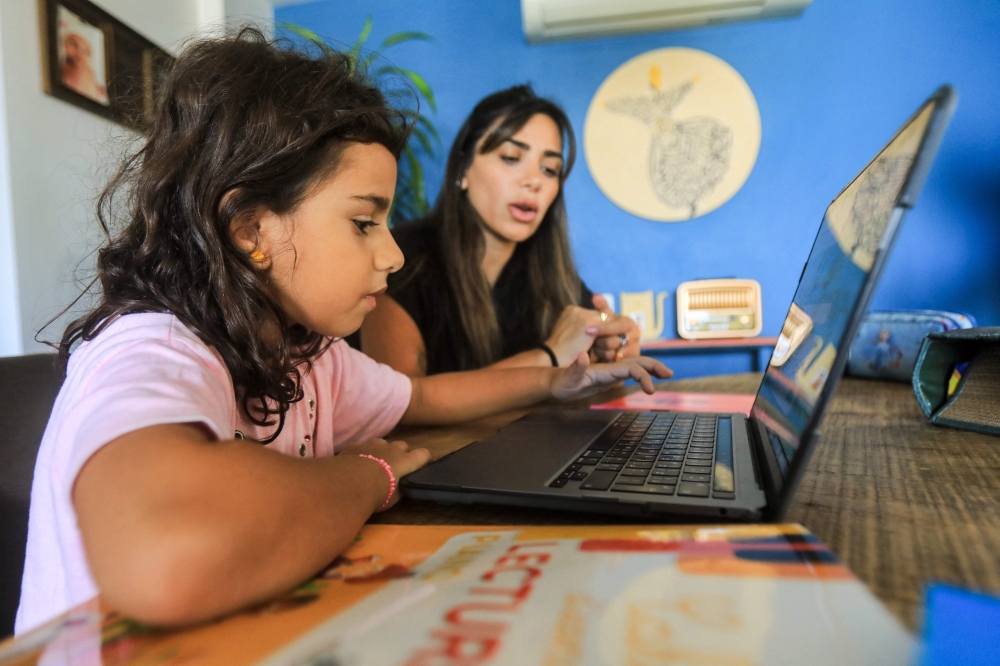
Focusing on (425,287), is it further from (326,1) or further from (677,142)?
(326,1)

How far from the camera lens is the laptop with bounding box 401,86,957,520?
336 millimetres

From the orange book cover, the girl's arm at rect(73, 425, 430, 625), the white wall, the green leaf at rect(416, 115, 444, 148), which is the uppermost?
the green leaf at rect(416, 115, 444, 148)

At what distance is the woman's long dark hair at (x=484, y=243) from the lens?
4.56 feet

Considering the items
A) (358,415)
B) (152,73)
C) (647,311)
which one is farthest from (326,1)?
(358,415)

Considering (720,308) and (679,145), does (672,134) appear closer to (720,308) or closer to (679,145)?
(679,145)

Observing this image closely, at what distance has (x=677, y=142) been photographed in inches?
103

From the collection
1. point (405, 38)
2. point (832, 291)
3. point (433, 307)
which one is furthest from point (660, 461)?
point (405, 38)

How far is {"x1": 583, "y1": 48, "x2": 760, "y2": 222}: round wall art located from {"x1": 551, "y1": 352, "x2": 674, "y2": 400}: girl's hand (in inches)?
74.2

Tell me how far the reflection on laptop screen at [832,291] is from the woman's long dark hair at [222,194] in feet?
1.45

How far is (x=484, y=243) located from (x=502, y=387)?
2.30 feet

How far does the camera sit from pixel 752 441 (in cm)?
58

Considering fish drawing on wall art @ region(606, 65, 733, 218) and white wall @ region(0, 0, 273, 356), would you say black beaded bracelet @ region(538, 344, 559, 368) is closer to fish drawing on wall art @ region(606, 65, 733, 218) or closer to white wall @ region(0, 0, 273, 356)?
white wall @ region(0, 0, 273, 356)

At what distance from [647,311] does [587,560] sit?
8.02 ft

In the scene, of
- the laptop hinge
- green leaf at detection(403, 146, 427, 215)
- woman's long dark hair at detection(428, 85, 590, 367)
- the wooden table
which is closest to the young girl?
the wooden table
